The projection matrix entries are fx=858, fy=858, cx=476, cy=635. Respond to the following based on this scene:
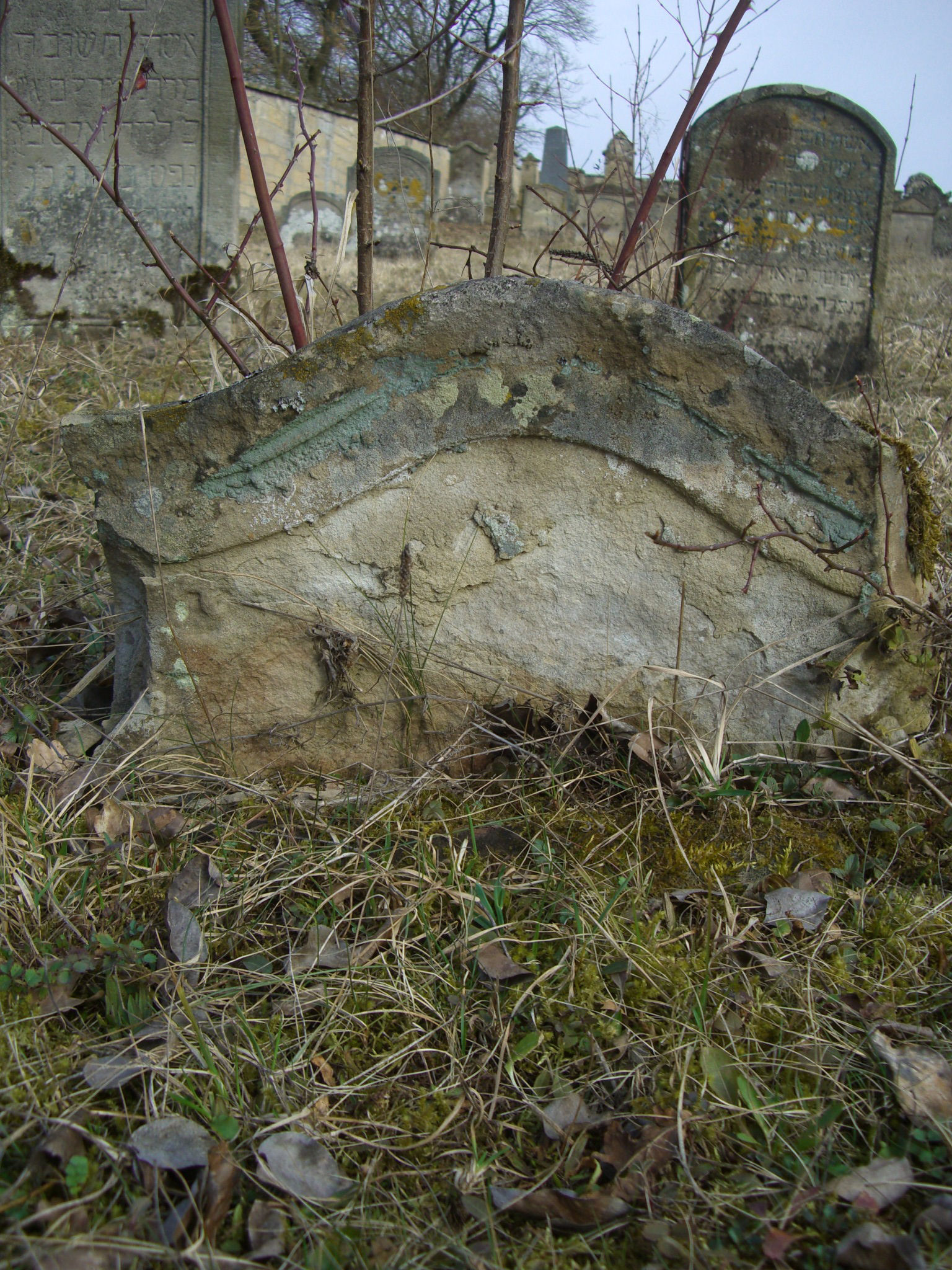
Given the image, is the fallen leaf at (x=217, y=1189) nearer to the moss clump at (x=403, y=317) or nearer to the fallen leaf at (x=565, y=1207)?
the fallen leaf at (x=565, y=1207)

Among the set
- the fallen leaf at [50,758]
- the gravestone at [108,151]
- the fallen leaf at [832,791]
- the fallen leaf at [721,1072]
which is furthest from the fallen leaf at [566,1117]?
the gravestone at [108,151]

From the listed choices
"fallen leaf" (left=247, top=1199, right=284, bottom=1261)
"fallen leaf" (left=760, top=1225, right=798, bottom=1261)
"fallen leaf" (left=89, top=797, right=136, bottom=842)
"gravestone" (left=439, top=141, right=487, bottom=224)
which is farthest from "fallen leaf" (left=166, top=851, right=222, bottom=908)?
"gravestone" (left=439, top=141, right=487, bottom=224)

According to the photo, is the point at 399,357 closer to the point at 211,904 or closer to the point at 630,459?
the point at 630,459

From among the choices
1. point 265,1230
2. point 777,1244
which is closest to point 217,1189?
point 265,1230

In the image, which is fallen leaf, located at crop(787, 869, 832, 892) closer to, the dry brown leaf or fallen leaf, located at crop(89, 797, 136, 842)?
the dry brown leaf

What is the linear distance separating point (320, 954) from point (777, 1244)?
2.73 feet

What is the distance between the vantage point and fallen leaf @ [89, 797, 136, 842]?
Answer: 1.78m

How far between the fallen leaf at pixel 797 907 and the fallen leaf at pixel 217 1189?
1020 millimetres

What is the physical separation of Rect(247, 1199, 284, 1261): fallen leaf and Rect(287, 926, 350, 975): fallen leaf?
15.6 inches

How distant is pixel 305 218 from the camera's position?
8.14 metres

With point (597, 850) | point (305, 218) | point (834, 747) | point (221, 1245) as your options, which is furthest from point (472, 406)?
point (305, 218)

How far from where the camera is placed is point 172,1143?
1.23m

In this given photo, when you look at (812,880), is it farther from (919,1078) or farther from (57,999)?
(57,999)

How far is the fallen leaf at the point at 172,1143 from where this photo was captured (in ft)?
3.93
